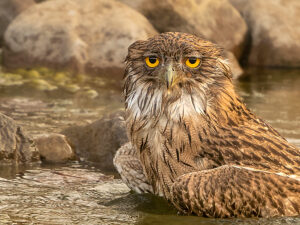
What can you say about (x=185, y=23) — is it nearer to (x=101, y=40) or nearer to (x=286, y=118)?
(x=101, y=40)

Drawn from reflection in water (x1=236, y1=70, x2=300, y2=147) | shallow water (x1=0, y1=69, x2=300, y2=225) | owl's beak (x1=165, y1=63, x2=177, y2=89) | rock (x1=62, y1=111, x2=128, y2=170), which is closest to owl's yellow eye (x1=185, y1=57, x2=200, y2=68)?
owl's beak (x1=165, y1=63, x2=177, y2=89)

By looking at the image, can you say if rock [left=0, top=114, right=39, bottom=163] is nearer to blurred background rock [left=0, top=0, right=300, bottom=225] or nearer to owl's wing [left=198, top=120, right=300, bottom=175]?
blurred background rock [left=0, top=0, right=300, bottom=225]

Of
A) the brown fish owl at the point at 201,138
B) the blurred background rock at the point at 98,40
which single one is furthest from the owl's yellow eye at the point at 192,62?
the blurred background rock at the point at 98,40

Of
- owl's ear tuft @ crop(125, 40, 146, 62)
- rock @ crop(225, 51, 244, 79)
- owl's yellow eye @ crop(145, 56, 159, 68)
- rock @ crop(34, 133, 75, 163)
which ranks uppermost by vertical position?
rock @ crop(225, 51, 244, 79)

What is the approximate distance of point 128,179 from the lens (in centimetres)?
691

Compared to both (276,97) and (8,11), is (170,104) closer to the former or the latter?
(276,97)

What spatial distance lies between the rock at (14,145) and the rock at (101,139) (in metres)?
0.61

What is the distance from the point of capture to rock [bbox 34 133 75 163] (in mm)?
8344

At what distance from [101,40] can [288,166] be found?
8.53 m

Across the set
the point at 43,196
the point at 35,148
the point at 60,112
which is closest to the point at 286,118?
the point at 60,112

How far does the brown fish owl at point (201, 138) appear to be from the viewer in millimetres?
5762

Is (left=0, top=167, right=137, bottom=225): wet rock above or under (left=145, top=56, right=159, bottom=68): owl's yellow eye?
under

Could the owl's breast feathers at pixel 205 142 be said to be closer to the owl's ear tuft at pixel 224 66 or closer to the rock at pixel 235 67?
the owl's ear tuft at pixel 224 66

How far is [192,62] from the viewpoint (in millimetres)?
5949
